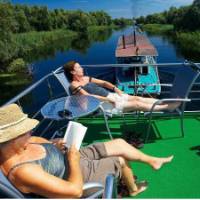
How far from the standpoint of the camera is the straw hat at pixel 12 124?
2314 millimetres

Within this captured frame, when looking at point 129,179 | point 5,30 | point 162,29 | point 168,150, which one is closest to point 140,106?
point 168,150

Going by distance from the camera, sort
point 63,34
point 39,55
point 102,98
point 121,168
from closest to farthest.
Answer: point 121,168 < point 102,98 < point 39,55 < point 63,34

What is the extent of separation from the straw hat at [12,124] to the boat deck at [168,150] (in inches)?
60.7

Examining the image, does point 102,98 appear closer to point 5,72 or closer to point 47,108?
point 47,108

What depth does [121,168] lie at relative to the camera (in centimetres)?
320

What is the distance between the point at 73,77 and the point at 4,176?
3136 mm

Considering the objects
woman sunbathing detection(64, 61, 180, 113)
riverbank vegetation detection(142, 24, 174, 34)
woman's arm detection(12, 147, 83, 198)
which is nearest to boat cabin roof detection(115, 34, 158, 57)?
woman sunbathing detection(64, 61, 180, 113)

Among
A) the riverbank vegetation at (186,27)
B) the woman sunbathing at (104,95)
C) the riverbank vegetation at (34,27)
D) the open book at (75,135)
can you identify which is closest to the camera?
the open book at (75,135)

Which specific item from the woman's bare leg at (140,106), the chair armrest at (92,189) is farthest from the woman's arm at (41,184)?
the woman's bare leg at (140,106)

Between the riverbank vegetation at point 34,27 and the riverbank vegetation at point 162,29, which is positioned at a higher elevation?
the riverbank vegetation at point 34,27

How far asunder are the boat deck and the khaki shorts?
614mm

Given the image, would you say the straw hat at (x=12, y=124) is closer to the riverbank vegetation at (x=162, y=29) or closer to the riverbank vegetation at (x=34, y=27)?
the riverbank vegetation at (x=34, y=27)

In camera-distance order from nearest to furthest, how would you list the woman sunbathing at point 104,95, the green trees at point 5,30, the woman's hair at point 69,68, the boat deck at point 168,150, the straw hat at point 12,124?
the straw hat at point 12,124 < the boat deck at point 168,150 < the woman sunbathing at point 104,95 < the woman's hair at point 69,68 < the green trees at point 5,30

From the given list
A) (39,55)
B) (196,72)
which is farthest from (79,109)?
(39,55)
